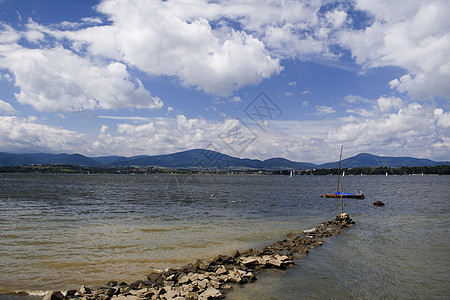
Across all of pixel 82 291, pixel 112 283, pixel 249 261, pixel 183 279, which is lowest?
pixel 112 283

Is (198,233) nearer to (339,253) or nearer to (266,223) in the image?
Result: (266,223)

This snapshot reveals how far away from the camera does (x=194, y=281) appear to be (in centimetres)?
1316

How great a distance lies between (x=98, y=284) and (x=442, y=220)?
38947 mm

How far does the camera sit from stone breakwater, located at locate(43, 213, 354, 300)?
1164 centimetres

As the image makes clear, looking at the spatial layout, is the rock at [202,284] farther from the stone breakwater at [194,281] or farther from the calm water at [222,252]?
the calm water at [222,252]

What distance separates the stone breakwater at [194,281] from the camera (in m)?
11.6

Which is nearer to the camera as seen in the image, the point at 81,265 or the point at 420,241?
the point at 81,265

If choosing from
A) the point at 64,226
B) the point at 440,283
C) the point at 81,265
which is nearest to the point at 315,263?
the point at 440,283

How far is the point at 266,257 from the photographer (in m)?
16.9

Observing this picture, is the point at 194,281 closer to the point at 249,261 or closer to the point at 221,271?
the point at 221,271

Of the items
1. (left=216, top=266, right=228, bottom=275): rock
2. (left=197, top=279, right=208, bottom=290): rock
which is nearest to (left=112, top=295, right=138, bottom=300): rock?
(left=197, top=279, right=208, bottom=290): rock

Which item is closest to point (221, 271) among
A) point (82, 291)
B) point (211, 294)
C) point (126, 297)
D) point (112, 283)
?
point (211, 294)

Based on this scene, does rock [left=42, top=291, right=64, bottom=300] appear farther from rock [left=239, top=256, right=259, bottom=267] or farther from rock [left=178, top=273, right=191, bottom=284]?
rock [left=239, top=256, right=259, bottom=267]

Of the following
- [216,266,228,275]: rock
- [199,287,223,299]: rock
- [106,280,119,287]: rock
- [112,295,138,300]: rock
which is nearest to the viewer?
[112,295,138,300]: rock
